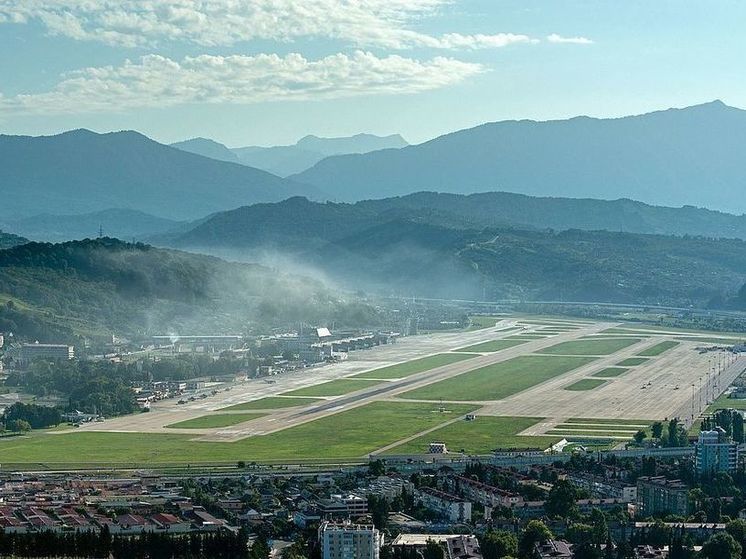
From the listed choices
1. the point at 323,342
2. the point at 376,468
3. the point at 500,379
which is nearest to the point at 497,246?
the point at 323,342

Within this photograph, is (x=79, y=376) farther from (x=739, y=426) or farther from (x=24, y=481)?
(x=739, y=426)

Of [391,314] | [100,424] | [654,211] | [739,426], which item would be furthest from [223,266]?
[654,211]

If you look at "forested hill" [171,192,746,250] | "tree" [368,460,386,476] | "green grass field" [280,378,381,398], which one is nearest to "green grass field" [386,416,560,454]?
"tree" [368,460,386,476]

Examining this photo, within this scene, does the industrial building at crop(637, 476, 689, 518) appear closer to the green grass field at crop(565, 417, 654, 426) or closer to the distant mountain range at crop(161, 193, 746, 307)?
the green grass field at crop(565, 417, 654, 426)

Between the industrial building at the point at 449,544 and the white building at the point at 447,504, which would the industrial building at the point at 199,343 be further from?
the industrial building at the point at 449,544

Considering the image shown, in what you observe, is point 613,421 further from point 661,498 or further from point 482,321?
point 482,321
